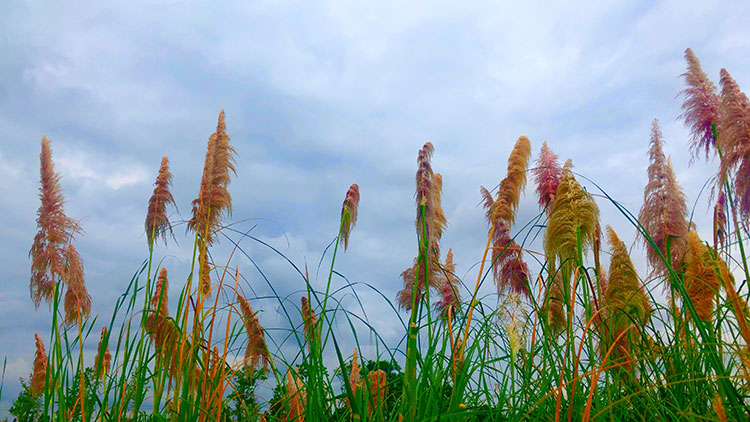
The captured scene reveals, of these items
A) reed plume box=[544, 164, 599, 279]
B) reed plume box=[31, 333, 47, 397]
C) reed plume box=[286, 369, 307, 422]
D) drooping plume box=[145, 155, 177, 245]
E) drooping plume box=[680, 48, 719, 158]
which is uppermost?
drooping plume box=[680, 48, 719, 158]

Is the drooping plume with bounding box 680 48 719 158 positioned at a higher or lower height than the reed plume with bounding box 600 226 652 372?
higher

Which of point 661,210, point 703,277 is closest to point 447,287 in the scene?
point 661,210

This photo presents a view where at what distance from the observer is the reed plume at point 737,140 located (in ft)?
13.0

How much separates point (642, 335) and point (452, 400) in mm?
1416

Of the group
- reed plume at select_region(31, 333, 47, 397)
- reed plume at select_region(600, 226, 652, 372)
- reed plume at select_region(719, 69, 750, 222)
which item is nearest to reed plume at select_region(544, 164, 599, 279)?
reed plume at select_region(600, 226, 652, 372)

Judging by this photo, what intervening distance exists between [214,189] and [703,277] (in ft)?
9.15

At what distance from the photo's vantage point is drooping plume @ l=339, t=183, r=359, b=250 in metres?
2.91

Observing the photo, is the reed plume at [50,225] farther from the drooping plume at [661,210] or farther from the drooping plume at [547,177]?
the drooping plume at [661,210]

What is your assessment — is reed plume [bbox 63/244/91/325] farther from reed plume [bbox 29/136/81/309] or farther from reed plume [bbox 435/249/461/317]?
reed plume [bbox 435/249/461/317]

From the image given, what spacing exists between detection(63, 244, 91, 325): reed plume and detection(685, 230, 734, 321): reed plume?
372 cm

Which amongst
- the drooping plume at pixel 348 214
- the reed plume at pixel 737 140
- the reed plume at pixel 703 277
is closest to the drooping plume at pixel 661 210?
the reed plume at pixel 737 140

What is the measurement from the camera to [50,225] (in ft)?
12.6

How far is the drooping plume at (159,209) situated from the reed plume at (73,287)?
0.74 metres

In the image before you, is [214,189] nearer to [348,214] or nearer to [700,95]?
[348,214]
